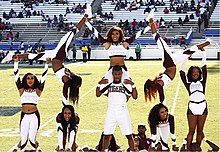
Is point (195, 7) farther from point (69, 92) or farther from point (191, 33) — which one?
point (69, 92)

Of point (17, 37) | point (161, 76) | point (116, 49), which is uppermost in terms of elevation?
point (116, 49)

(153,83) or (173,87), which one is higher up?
(153,83)

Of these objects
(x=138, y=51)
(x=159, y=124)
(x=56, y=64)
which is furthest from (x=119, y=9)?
(x=159, y=124)

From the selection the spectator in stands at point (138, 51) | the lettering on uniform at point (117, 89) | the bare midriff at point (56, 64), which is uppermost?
the bare midriff at point (56, 64)

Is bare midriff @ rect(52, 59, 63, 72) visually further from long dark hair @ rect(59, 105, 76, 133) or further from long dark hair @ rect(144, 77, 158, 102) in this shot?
long dark hair @ rect(144, 77, 158, 102)

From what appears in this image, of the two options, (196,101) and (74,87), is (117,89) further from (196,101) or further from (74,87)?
(196,101)

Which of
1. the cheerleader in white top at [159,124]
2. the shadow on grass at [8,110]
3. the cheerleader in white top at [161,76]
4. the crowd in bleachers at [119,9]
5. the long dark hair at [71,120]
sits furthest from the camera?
the crowd in bleachers at [119,9]

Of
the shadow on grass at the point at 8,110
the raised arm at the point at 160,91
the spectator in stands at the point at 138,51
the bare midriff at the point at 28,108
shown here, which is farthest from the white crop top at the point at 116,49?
the spectator in stands at the point at 138,51

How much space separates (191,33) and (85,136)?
2612cm

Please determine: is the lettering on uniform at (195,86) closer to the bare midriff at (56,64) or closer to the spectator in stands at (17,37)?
Result: the bare midriff at (56,64)

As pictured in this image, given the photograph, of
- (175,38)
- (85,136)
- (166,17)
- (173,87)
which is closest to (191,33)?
(175,38)

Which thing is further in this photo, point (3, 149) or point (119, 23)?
point (119, 23)

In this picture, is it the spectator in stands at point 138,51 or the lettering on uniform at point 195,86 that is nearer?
the lettering on uniform at point 195,86

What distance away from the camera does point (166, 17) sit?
136ft
